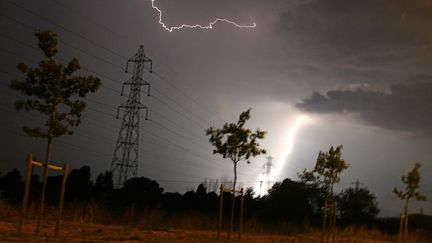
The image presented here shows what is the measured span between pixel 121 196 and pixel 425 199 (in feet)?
83.5

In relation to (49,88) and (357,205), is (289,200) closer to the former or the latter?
(357,205)

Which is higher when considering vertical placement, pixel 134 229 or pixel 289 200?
pixel 289 200

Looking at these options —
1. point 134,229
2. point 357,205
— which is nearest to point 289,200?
point 357,205

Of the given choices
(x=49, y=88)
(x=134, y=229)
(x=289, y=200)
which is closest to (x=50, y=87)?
(x=49, y=88)

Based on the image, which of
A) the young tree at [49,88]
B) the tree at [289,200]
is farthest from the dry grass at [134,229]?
the tree at [289,200]

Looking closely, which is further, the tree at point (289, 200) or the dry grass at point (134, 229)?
the tree at point (289, 200)

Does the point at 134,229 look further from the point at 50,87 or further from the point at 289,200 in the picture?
the point at 289,200

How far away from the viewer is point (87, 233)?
785 inches

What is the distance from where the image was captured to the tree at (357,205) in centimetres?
6091

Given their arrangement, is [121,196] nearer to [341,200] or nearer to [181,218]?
[181,218]

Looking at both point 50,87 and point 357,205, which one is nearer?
point 50,87

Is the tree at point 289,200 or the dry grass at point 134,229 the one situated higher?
the tree at point 289,200

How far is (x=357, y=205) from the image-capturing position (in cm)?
6206

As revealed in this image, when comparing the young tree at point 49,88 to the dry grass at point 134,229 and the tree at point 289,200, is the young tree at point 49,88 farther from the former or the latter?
the tree at point 289,200
